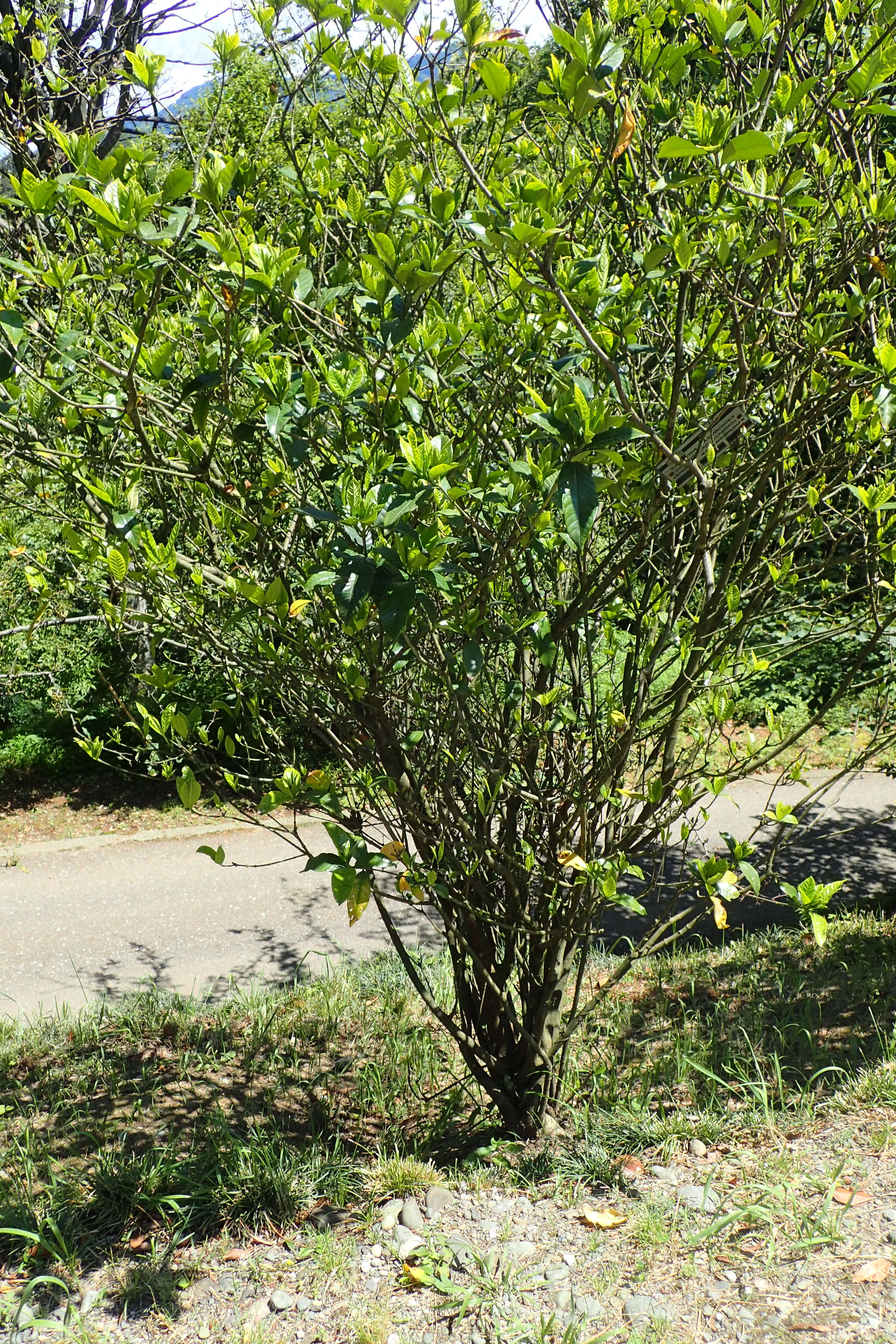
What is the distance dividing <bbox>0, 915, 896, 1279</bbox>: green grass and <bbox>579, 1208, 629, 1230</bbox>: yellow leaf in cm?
8

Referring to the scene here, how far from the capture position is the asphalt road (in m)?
5.18

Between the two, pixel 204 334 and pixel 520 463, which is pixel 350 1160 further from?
pixel 204 334

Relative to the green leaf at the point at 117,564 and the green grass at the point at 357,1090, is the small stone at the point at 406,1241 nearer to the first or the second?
the green grass at the point at 357,1090

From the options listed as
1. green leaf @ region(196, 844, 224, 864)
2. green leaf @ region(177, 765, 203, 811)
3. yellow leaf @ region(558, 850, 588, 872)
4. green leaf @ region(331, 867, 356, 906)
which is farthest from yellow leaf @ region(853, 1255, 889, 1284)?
green leaf @ region(177, 765, 203, 811)

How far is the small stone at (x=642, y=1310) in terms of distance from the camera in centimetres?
213

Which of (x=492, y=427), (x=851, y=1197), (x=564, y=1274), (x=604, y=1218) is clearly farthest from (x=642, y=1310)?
(x=492, y=427)

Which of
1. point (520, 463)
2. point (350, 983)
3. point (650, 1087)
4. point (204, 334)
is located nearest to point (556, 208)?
point (520, 463)

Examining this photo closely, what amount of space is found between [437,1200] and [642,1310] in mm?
740

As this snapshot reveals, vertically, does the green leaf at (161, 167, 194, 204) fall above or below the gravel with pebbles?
above

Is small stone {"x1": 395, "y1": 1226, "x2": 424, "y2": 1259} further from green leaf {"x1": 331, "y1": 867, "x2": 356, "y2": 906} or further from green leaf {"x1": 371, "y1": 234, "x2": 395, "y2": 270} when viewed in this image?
green leaf {"x1": 371, "y1": 234, "x2": 395, "y2": 270}

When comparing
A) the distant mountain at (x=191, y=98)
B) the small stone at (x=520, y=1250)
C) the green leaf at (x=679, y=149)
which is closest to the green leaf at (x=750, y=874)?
the small stone at (x=520, y=1250)

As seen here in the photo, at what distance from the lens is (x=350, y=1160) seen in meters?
3.00

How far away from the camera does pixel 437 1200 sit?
273 centimetres

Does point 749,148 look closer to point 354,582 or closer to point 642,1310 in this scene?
point 354,582
